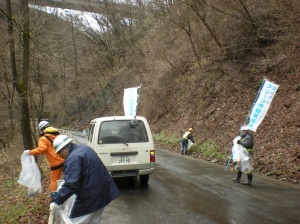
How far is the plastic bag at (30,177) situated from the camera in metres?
6.66

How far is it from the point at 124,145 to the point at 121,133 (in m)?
0.40

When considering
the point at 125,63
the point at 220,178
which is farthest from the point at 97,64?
the point at 220,178

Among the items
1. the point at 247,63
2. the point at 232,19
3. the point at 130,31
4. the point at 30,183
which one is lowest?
the point at 30,183

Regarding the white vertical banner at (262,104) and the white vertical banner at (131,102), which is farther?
the white vertical banner at (131,102)

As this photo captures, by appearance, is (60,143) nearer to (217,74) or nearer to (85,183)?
(85,183)

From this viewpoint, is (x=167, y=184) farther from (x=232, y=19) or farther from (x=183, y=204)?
(x=232, y=19)

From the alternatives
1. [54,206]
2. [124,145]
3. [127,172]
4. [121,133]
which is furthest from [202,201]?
[54,206]

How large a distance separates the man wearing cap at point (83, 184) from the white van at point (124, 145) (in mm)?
4541

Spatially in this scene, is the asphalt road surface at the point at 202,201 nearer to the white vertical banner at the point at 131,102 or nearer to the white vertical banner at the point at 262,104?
the white vertical banner at the point at 262,104

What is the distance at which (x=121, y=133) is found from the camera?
9242 millimetres

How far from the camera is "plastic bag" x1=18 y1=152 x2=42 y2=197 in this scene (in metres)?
6.66

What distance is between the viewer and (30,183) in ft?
21.9

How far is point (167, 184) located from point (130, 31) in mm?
41554

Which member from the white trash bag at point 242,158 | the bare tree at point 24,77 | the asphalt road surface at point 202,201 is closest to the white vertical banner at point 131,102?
the asphalt road surface at point 202,201
